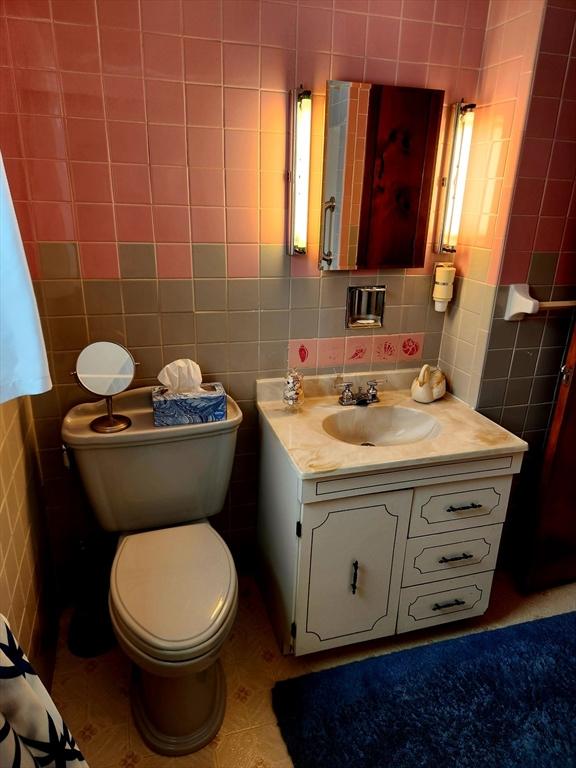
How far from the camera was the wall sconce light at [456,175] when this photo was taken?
1.56m

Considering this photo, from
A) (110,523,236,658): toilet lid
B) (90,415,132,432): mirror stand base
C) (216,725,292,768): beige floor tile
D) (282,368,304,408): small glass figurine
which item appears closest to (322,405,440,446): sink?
(282,368,304,408): small glass figurine

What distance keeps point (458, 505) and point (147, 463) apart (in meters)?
0.95

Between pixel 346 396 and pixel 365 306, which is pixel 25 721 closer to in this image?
pixel 346 396

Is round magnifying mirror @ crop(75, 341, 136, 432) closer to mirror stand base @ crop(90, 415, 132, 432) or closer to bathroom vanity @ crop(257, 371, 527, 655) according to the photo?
mirror stand base @ crop(90, 415, 132, 432)

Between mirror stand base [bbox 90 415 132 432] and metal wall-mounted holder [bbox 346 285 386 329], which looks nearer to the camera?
mirror stand base [bbox 90 415 132 432]

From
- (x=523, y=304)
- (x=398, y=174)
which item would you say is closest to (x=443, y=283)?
(x=523, y=304)

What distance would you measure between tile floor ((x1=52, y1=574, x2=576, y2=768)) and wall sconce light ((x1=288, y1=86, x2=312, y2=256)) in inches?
51.5

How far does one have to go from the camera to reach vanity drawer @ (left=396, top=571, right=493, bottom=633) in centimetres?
160

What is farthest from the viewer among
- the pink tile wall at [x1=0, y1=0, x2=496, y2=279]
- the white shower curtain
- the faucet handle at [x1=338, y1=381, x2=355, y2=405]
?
the faucet handle at [x1=338, y1=381, x2=355, y2=405]

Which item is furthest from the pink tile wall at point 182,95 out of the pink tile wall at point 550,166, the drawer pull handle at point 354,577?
the drawer pull handle at point 354,577

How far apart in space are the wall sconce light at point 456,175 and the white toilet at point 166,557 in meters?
0.93

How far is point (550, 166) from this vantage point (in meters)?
1.49

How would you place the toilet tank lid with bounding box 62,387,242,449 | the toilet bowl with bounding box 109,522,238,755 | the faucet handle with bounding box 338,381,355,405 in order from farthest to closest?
the faucet handle with bounding box 338,381,355,405
the toilet tank lid with bounding box 62,387,242,449
the toilet bowl with bounding box 109,522,238,755

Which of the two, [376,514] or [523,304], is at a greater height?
[523,304]
